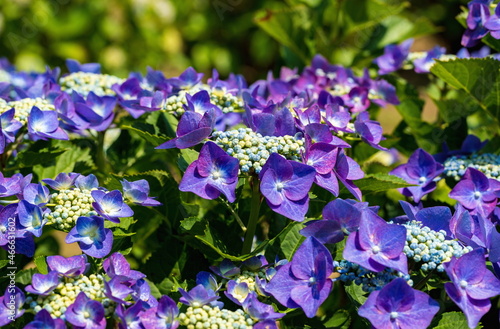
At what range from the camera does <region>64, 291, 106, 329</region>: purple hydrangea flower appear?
88 centimetres

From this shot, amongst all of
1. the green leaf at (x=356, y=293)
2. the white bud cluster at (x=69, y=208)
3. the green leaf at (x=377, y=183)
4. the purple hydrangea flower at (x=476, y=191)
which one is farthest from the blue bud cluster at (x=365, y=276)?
the white bud cluster at (x=69, y=208)

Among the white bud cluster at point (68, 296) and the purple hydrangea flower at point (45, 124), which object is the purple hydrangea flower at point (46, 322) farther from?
the purple hydrangea flower at point (45, 124)

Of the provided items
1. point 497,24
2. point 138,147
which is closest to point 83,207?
point 138,147

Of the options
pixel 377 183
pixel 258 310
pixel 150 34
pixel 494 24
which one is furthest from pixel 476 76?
pixel 150 34

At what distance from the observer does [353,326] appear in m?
1.36

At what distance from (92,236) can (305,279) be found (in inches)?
13.8

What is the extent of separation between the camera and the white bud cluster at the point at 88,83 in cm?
147

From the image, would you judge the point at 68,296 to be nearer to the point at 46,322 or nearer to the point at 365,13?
the point at 46,322

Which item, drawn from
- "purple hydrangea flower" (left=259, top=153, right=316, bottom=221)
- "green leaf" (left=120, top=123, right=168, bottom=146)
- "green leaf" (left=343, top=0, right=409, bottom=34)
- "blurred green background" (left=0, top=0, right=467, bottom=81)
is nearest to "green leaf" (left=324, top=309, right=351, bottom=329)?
"purple hydrangea flower" (left=259, top=153, right=316, bottom=221)

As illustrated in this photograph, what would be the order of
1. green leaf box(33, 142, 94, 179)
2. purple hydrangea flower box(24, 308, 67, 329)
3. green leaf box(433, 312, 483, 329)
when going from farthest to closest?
green leaf box(33, 142, 94, 179)
green leaf box(433, 312, 483, 329)
purple hydrangea flower box(24, 308, 67, 329)

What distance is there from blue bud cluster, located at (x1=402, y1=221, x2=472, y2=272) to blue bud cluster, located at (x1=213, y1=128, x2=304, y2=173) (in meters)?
0.23

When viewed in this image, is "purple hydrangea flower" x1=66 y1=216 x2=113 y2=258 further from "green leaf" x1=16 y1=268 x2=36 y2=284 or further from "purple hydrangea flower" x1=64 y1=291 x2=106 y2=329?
"green leaf" x1=16 y1=268 x2=36 y2=284

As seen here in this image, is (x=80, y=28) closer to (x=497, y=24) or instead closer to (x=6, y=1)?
(x=6, y=1)

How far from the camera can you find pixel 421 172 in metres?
1.30
